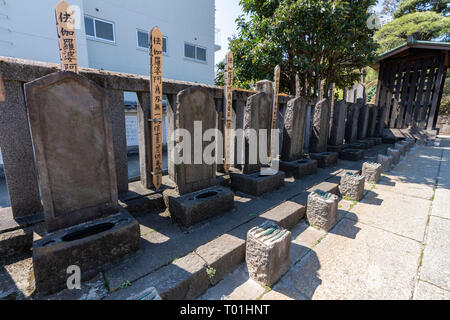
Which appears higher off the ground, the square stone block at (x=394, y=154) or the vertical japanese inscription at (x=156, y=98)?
the vertical japanese inscription at (x=156, y=98)

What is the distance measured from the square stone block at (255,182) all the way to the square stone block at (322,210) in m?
0.86

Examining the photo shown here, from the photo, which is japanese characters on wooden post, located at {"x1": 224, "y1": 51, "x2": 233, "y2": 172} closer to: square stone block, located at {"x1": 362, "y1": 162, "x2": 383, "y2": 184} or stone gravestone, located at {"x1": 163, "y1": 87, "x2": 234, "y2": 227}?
stone gravestone, located at {"x1": 163, "y1": 87, "x2": 234, "y2": 227}

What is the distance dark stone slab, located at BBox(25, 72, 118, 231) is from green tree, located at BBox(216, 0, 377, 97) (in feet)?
20.5

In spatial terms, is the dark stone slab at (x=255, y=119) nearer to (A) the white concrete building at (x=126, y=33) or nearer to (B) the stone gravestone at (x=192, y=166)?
(B) the stone gravestone at (x=192, y=166)

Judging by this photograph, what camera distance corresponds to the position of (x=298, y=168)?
4555 mm

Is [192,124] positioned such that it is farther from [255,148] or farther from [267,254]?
[267,254]

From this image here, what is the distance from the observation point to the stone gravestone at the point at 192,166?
2734mm

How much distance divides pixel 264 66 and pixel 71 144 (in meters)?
7.04

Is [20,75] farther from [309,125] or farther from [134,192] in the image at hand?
[309,125]

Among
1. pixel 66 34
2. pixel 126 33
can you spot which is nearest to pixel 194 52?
pixel 126 33

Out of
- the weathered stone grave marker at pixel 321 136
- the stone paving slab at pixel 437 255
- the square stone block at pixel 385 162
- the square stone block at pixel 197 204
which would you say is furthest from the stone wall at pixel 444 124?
the square stone block at pixel 197 204

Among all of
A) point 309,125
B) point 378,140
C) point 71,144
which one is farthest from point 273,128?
point 378,140

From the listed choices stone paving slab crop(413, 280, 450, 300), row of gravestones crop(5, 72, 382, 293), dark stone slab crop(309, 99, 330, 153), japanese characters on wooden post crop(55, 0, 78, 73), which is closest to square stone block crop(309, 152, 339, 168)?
dark stone slab crop(309, 99, 330, 153)

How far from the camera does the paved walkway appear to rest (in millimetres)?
1936
